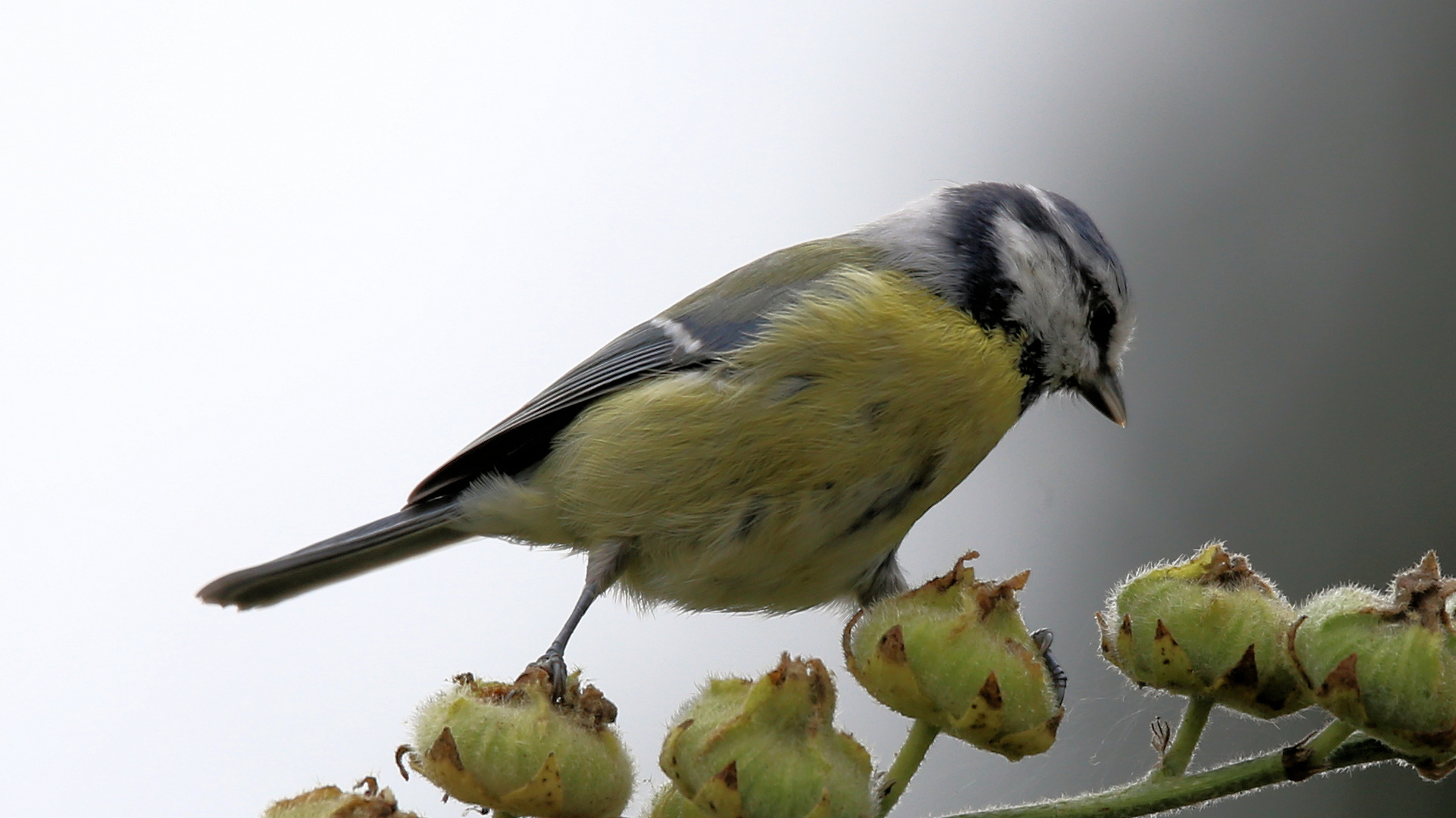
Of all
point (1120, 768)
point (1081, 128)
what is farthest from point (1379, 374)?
point (1120, 768)

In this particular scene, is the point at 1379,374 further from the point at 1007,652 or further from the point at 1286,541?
the point at 1007,652

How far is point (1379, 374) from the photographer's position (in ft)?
20.0

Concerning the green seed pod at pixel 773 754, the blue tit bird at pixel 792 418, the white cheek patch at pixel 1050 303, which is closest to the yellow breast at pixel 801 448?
the blue tit bird at pixel 792 418

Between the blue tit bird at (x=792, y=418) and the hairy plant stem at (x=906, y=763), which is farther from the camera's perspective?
the blue tit bird at (x=792, y=418)

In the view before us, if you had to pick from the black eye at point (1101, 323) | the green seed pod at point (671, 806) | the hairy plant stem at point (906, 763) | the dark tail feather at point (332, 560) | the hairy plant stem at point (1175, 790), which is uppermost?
the black eye at point (1101, 323)

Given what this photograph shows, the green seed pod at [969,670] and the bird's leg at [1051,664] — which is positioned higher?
the green seed pod at [969,670]

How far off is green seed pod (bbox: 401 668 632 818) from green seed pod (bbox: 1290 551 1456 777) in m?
0.86

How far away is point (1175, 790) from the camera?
1554 millimetres

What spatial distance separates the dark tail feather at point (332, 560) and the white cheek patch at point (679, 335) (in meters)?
0.63

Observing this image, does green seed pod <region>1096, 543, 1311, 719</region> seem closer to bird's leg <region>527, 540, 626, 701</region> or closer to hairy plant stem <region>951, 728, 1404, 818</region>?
hairy plant stem <region>951, 728, 1404, 818</region>

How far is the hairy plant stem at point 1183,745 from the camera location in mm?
1594

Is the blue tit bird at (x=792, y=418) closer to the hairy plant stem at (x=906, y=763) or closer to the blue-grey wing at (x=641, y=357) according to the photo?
the blue-grey wing at (x=641, y=357)

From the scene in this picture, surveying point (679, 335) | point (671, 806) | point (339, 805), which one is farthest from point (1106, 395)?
point (339, 805)

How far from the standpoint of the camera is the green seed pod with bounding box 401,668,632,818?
1600mm
